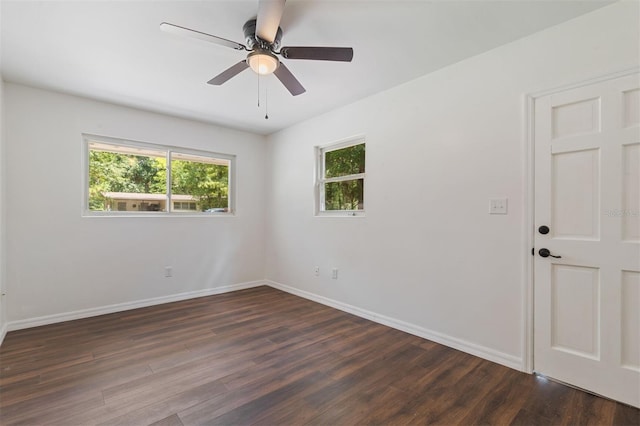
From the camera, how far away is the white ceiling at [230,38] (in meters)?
1.90

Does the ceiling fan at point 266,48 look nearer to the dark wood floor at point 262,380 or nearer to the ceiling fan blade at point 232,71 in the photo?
the ceiling fan blade at point 232,71

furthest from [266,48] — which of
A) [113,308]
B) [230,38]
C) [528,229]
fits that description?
[113,308]

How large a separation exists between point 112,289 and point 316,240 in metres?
2.58

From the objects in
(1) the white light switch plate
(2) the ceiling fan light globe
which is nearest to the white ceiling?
(2) the ceiling fan light globe

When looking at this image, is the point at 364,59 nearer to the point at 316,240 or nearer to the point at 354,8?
the point at 354,8

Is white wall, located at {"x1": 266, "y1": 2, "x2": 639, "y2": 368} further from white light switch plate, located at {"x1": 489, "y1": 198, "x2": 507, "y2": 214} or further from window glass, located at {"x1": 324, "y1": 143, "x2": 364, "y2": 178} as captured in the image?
window glass, located at {"x1": 324, "y1": 143, "x2": 364, "y2": 178}

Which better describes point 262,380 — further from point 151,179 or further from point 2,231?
point 151,179

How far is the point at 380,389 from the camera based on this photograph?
77.4 inches

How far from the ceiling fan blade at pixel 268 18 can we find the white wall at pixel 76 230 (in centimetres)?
270

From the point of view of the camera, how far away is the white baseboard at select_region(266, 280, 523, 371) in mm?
2266

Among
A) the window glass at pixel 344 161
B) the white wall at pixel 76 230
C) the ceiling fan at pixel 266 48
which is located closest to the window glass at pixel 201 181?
the white wall at pixel 76 230

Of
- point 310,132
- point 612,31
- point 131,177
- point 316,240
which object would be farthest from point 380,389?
point 131,177

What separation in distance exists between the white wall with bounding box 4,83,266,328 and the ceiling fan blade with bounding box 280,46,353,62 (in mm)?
2697

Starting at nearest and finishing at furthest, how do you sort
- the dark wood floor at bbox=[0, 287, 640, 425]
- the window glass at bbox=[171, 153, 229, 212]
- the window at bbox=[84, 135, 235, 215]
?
the dark wood floor at bbox=[0, 287, 640, 425]
the window at bbox=[84, 135, 235, 215]
the window glass at bbox=[171, 153, 229, 212]
